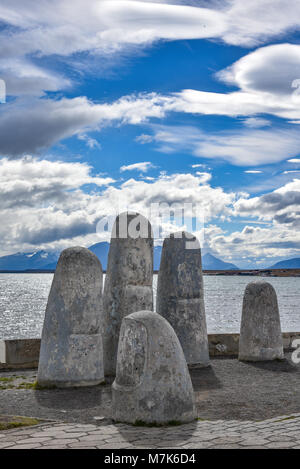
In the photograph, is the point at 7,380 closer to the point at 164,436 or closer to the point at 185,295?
the point at 185,295

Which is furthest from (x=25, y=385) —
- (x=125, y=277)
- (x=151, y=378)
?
(x=151, y=378)

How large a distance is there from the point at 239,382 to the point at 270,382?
60 centimetres

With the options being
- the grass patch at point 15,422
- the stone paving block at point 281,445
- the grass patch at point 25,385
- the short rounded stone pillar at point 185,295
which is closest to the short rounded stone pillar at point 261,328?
the short rounded stone pillar at point 185,295

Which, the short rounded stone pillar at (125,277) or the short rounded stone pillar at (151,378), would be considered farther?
the short rounded stone pillar at (125,277)

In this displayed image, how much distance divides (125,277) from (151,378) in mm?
5111

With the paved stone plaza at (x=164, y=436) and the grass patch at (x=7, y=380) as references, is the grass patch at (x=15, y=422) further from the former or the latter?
the grass patch at (x=7, y=380)

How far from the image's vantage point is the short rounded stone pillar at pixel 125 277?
40.4 ft

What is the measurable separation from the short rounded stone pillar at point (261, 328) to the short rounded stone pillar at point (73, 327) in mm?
4417

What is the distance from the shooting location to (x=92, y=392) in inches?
402

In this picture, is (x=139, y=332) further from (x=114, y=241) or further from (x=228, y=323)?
(x=228, y=323)

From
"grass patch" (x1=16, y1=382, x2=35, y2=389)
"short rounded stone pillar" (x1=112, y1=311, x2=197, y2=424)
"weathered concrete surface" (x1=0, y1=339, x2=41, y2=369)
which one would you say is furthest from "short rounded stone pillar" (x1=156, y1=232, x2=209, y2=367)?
"short rounded stone pillar" (x1=112, y1=311, x2=197, y2=424)

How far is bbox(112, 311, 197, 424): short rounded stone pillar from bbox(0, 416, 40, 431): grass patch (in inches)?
43.0

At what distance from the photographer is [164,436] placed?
669 centimetres

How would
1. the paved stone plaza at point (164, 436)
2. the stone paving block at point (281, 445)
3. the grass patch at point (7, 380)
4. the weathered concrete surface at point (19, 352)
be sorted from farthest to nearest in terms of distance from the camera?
the weathered concrete surface at point (19, 352) → the grass patch at point (7, 380) → the paved stone plaza at point (164, 436) → the stone paving block at point (281, 445)
